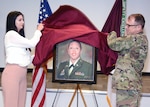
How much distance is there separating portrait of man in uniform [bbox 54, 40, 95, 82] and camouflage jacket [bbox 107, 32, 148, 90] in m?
0.24

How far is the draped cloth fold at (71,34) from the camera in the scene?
2.70 metres

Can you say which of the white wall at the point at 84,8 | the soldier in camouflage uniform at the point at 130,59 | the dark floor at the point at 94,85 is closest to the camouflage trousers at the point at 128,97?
the soldier in camouflage uniform at the point at 130,59

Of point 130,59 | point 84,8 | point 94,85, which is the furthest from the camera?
point 84,8

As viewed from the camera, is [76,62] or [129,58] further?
[76,62]

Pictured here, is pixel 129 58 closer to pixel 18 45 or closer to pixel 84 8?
pixel 18 45

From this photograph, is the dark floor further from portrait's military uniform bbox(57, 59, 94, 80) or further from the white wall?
portrait's military uniform bbox(57, 59, 94, 80)

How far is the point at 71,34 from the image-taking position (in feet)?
8.82

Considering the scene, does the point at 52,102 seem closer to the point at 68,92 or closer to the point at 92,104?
the point at 68,92

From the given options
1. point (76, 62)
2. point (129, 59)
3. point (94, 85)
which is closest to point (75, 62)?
point (76, 62)

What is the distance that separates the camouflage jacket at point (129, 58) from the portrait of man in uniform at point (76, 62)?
0.79 ft

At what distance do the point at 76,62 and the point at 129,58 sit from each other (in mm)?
517

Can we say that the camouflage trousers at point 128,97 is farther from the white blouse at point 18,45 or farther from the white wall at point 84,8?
the white wall at point 84,8

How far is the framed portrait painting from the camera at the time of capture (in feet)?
8.95

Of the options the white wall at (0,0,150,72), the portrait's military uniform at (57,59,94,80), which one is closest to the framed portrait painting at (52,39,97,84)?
the portrait's military uniform at (57,59,94,80)
